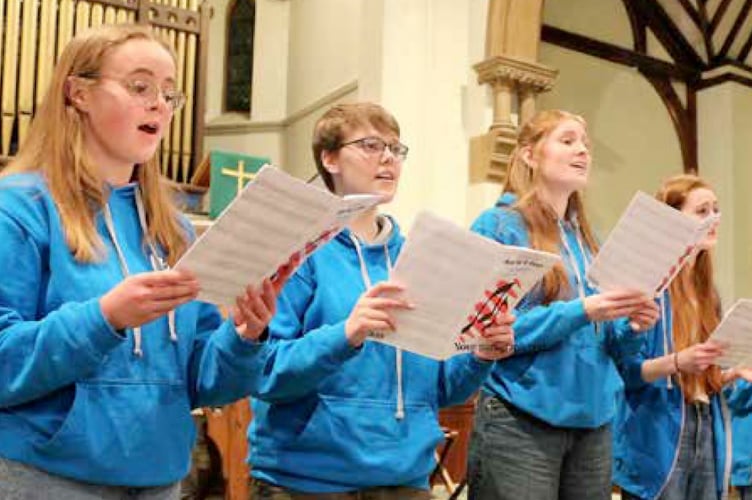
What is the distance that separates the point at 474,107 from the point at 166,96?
4.09 m

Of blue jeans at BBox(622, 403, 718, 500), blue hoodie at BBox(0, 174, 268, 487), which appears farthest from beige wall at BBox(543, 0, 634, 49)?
blue hoodie at BBox(0, 174, 268, 487)

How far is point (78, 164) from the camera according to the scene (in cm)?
146

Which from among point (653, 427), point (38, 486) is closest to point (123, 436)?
point (38, 486)

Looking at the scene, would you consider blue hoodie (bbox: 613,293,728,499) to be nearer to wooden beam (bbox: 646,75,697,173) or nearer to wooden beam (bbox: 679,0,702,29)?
wooden beam (bbox: 646,75,697,173)

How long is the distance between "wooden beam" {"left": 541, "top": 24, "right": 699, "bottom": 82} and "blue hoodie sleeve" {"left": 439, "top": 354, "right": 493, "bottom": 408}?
546cm

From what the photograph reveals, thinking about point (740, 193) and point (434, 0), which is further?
point (740, 193)

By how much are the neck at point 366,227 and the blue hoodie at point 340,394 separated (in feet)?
0.13

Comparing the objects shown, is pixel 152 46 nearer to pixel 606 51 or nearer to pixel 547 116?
pixel 547 116

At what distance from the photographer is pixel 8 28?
5.42 metres

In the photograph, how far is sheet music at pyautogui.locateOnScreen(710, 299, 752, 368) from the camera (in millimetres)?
2361

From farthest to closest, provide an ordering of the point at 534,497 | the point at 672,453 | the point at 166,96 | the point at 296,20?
the point at 296,20 < the point at 672,453 < the point at 534,497 < the point at 166,96

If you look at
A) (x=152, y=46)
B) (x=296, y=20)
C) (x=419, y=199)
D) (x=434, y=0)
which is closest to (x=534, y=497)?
(x=152, y=46)

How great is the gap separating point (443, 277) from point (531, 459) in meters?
0.63

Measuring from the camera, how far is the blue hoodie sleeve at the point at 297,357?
1643mm
